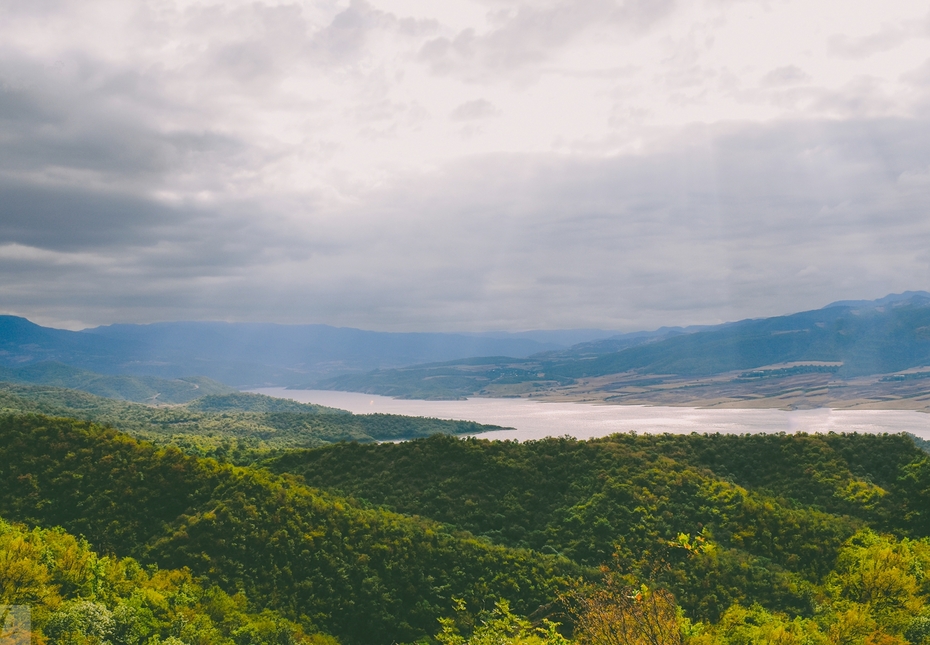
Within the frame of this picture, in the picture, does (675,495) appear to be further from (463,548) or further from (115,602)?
(115,602)

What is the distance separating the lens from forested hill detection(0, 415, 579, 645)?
53.0 metres

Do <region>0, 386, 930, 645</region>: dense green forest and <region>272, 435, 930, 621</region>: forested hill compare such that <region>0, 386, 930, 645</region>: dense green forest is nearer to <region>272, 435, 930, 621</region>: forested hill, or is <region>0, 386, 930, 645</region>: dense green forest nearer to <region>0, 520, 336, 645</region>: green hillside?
<region>0, 520, 336, 645</region>: green hillside

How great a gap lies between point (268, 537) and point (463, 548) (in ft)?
59.8

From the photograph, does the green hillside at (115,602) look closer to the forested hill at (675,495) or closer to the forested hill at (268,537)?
the forested hill at (268,537)

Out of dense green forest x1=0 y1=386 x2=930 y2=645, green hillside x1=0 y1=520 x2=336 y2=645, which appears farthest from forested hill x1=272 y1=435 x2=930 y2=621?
green hillside x1=0 y1=520 x2=336 y2=645

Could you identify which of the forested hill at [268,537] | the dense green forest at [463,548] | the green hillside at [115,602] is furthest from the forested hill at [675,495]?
the green hillside at [115,602]

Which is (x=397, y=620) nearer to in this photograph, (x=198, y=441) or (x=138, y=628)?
(x=138, y=628)

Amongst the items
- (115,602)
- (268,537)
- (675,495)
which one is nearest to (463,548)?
(268,537)

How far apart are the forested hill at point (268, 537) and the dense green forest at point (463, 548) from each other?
0.60 ft

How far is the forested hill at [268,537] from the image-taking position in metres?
53.0

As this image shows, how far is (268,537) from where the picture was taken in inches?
2272

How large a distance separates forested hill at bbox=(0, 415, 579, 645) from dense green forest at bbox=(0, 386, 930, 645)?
0.18 meters

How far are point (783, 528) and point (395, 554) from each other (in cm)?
3956

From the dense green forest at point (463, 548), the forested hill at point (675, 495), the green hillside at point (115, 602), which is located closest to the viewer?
the green hillside at point (115, 602)
